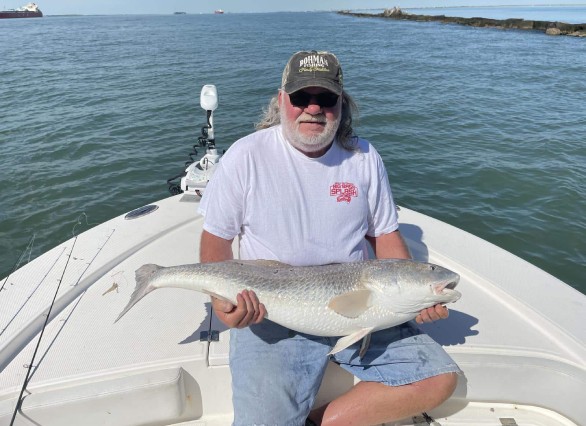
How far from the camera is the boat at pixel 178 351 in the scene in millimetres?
2707

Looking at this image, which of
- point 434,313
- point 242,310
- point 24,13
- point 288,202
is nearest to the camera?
point 242,310

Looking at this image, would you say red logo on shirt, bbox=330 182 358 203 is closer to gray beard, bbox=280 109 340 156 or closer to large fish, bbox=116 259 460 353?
gray beard, bbox=280 109 340 156

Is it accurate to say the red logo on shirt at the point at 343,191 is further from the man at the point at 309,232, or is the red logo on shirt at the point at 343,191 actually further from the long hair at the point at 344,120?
the long hair at the point at 344,120

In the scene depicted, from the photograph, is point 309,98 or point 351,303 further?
point 309,98

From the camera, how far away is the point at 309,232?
9.49 ft

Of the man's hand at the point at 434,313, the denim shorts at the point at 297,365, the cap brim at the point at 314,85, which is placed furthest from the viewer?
the cap brim at the point at 314,85

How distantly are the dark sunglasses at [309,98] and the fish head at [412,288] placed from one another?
124 cm

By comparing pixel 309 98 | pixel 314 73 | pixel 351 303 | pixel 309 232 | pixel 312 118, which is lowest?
pixel 351 303

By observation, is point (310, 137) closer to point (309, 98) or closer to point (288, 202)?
point (309, 98)

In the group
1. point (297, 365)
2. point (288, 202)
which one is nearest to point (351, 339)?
point (297, 365)

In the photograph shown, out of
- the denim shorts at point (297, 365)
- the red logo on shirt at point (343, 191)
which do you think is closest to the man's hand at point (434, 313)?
the denim shorts at point (297, 365)

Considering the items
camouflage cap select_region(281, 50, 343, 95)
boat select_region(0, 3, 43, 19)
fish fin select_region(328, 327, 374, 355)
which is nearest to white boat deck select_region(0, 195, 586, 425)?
fish fin select_region(328, 327, 374, 355)

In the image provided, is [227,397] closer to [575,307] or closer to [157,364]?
[157,364]

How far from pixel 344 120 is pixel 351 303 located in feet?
4.69
